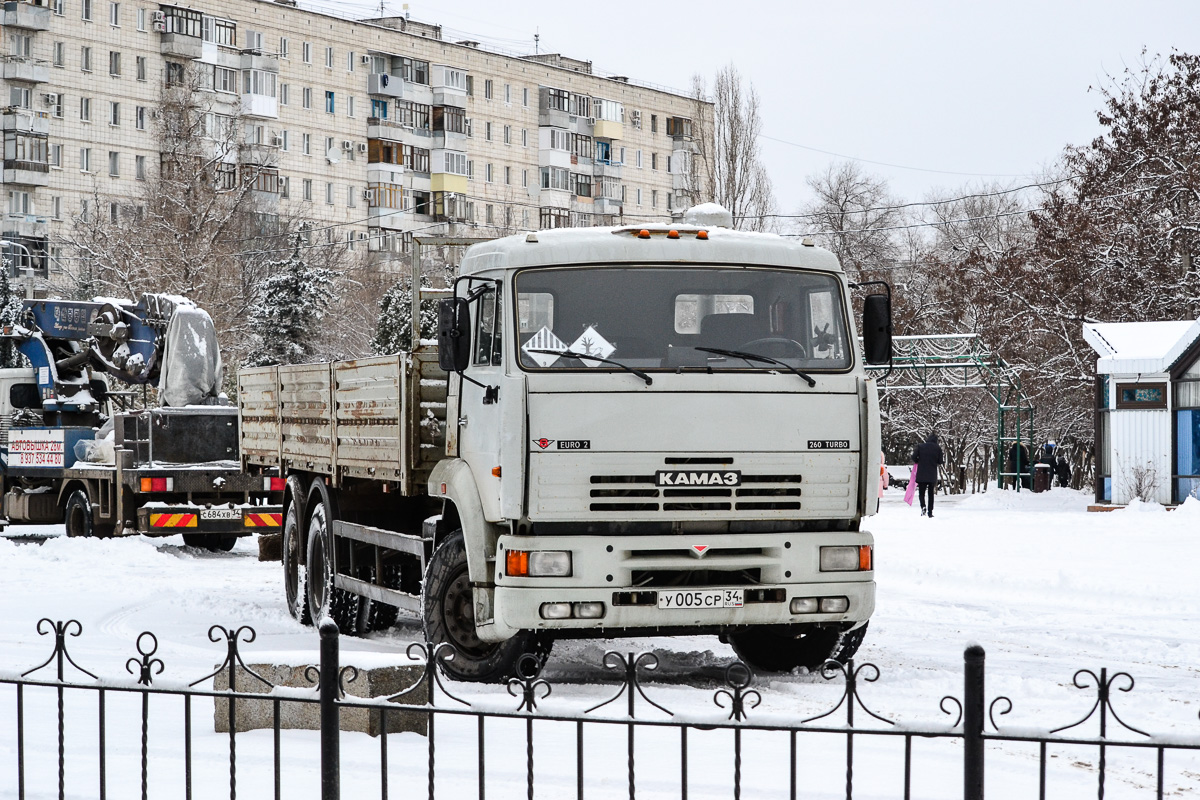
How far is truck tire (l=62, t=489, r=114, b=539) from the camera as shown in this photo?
20.4m

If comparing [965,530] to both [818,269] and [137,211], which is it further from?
[137,211]

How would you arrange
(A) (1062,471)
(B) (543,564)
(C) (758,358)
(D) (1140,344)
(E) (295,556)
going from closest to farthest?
(B) (543,564), (C) (758,358), (E) (295,556), (D) (1140,344), (A) (1062,471)

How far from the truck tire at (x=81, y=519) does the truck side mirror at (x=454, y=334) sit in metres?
12.4

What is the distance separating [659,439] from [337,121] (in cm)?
6633

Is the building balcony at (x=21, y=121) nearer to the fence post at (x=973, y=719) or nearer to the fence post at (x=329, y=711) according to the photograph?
the fence post at (x=329, y=711)

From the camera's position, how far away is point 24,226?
204ft

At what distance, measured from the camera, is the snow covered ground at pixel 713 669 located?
6730 mm

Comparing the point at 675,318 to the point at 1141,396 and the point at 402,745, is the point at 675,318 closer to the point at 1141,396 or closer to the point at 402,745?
the point at 402,745

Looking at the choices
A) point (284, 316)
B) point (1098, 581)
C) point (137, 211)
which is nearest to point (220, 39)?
point (137, 211)

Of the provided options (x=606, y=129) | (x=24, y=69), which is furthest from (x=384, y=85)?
(x=24, y=69)

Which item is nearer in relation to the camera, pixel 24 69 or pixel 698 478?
pixel 698 478

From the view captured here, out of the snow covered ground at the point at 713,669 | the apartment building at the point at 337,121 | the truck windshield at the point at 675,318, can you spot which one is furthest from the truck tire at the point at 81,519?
the apartment building at the point at 337,121

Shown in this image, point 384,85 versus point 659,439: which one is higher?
point 384,85

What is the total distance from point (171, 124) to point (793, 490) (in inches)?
1812
